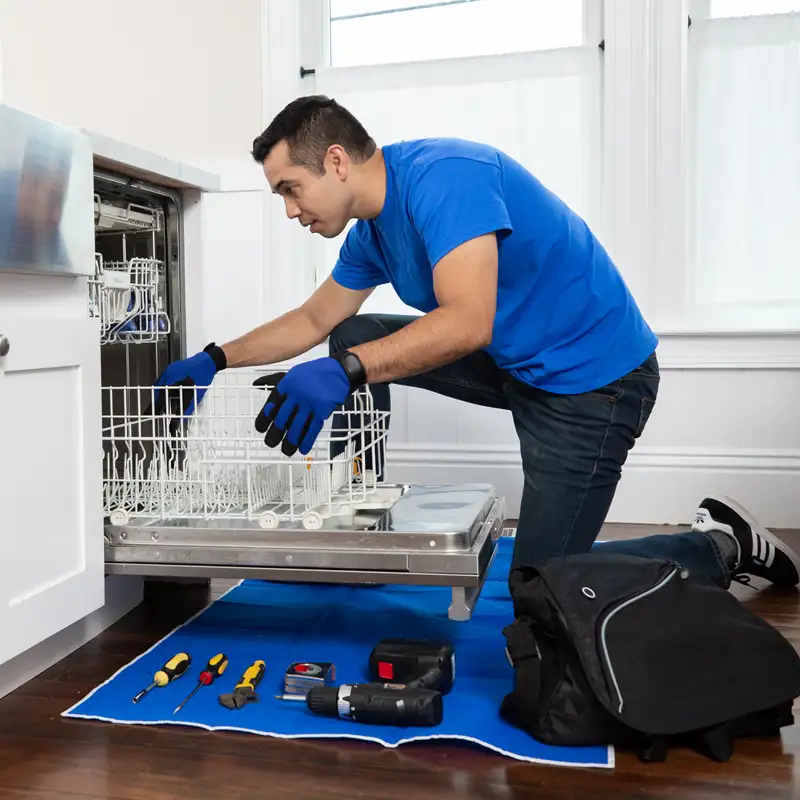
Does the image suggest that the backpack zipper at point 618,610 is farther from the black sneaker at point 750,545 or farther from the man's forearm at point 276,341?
the man's forearm at point 276,341

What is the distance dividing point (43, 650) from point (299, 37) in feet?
7.34

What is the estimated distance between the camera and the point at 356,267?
83.0 inches

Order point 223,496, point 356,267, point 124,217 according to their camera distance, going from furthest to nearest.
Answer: point 356,267
point 124,217
point 223,496

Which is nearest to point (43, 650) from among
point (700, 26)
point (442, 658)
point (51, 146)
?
point (442, 658)

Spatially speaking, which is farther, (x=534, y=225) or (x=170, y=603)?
(x=170, y=603)

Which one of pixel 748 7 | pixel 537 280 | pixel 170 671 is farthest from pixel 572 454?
pixel 748 7

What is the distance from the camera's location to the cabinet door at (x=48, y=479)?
142cm

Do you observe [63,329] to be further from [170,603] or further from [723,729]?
[723,729]

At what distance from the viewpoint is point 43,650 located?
5.51 ft

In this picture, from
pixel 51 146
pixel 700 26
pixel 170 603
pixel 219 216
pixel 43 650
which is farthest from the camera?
pixel 219 216

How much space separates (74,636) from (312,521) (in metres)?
0.57

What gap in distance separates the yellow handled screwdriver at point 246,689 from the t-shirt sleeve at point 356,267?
0.90 m

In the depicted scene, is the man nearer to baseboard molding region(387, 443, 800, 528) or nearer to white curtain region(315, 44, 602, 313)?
baseboard molding region(387, 443, 800, 528)

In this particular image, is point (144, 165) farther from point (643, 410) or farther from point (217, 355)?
point (643, 410)
